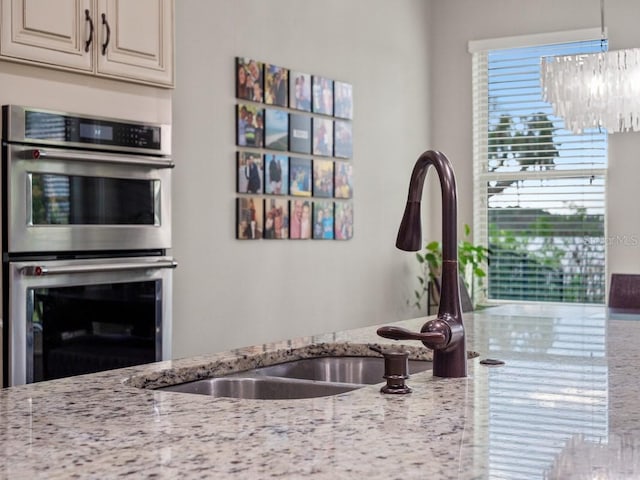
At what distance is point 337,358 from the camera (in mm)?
1921

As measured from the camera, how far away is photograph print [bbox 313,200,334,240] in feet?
15.4

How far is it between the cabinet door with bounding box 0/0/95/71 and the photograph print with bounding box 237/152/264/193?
1.28 meters

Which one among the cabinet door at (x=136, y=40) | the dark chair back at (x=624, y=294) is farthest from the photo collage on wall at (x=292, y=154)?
the dark chair back at (x=624, y=294)

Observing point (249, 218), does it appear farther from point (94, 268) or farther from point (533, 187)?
point (533, 187)

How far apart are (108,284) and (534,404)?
207cm

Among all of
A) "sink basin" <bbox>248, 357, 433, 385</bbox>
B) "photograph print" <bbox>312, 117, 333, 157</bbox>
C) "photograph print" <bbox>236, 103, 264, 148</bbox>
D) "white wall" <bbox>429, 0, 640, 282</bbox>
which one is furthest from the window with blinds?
"sink basin" <bbox>248, 357, 433, 385</bbox>

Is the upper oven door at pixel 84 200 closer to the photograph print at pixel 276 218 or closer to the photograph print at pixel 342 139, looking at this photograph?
the photograph print at pixel 276 218

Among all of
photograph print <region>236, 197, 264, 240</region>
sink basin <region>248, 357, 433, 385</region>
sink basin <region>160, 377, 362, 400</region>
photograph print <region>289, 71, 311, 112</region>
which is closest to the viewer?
sink basin <region>160, 377, 362, 400</region>

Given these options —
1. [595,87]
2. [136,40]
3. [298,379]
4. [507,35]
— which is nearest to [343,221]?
[595,87]

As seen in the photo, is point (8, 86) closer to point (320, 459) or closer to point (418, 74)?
point (320, 459)

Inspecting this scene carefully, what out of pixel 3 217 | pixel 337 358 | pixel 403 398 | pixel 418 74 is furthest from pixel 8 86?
pixel 418 74

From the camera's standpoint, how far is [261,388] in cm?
166

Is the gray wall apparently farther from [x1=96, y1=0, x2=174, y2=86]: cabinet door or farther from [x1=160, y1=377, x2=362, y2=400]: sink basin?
[x1=160, y1=377, x2=362, y2=400]: sink basin

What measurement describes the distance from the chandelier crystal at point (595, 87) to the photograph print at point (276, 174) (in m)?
1.37
